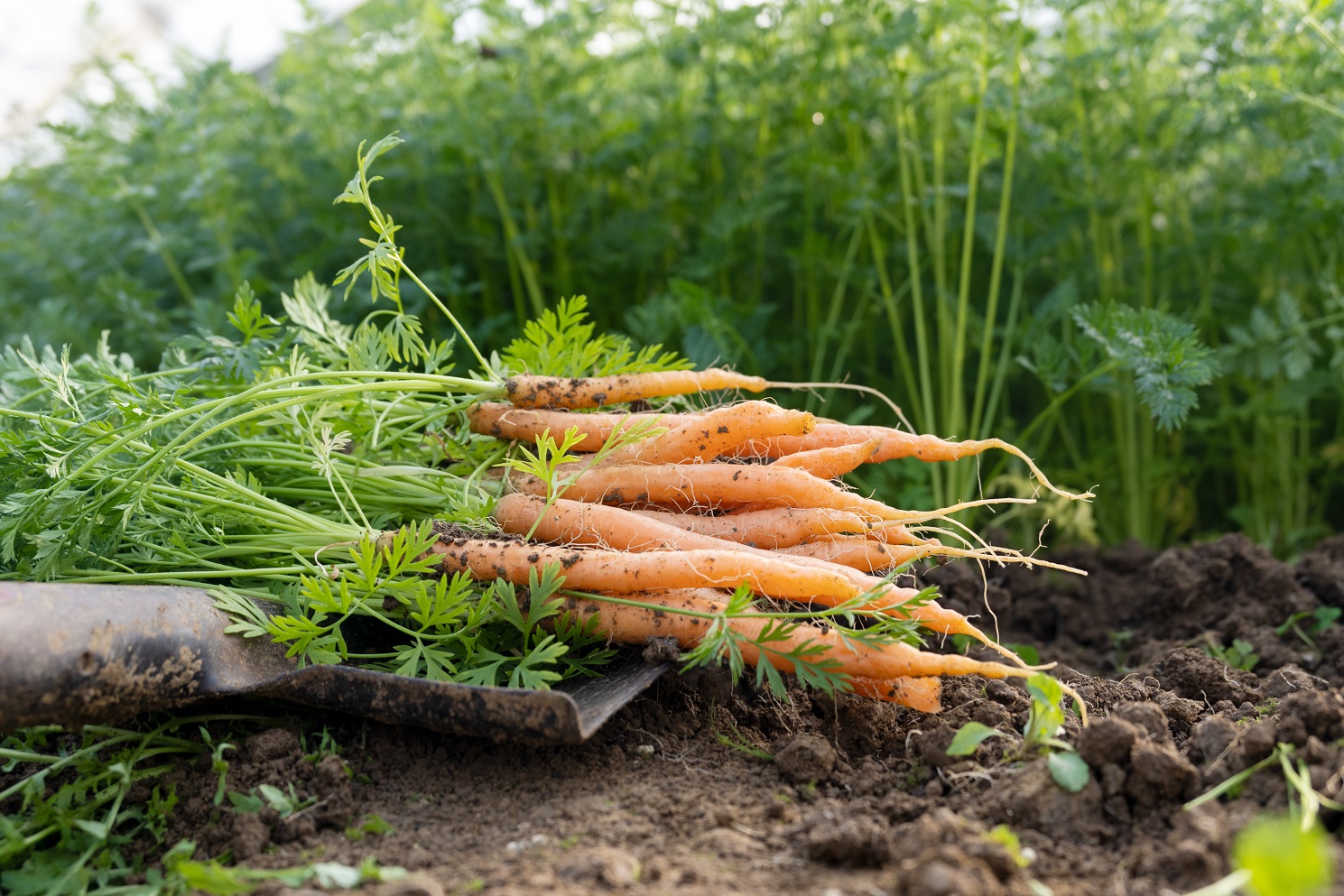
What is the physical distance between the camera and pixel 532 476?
2.09 m

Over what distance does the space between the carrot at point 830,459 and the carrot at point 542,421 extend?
0.79ft

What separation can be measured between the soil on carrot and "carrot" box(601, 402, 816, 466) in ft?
1.58

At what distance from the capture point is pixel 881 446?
6.76 feet

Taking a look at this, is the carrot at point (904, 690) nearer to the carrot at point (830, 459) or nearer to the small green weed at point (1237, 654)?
the carrot at point (830, 459)

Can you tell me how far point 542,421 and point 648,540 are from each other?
358 millimetres

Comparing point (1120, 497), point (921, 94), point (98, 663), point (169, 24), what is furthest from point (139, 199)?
point (169, 24)

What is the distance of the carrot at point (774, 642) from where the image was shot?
1.67 m

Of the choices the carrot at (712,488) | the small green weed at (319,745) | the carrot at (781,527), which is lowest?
the small green weed at (319,745)

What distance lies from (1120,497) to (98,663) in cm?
305

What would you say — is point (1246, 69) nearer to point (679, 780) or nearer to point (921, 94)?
point (921, 94)

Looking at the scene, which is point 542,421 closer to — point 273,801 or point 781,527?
point 781,527

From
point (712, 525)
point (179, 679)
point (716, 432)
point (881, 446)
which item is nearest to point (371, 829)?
point (179, 679)

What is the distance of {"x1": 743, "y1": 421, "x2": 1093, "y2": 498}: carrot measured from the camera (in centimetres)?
205

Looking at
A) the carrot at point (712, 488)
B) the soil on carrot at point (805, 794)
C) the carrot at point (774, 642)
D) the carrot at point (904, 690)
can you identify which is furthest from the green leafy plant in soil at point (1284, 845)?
the carrot at point (712, 488)
